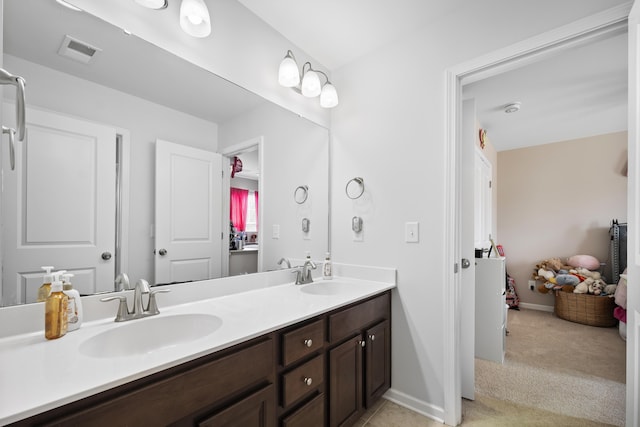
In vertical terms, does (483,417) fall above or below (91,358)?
below

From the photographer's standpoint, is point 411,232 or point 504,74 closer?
point 411,232

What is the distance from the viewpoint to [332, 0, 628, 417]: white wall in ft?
5.63

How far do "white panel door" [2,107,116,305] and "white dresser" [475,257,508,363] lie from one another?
259cm

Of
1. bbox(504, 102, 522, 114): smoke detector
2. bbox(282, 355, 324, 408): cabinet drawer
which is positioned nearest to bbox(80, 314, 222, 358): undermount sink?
bbox(282, 355, 324, 408): cabinet drawer

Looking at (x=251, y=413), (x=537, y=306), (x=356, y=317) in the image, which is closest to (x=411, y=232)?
(x=356, y=317)

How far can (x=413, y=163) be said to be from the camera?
188cm

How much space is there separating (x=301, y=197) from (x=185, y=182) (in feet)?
2.72

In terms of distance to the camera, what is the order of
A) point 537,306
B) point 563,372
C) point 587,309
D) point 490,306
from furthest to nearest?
point 537,306 < point 587,309 < point 490,306 < point 563,372

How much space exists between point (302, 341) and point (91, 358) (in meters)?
0.73

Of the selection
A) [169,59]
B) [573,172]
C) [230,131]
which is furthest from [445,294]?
[573,172]

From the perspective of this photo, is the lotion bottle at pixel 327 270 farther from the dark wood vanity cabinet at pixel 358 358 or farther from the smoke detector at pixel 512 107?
the smoke detector at pixel 512 107

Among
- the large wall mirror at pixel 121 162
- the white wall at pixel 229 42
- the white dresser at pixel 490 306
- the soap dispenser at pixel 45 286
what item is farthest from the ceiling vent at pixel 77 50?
the white dresser at pixel 490 306

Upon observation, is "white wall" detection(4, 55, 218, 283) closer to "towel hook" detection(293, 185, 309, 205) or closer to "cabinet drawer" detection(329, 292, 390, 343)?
"towel hook" detection(293, 185, 309, 205)

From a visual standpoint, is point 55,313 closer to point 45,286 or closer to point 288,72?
point 45,286
